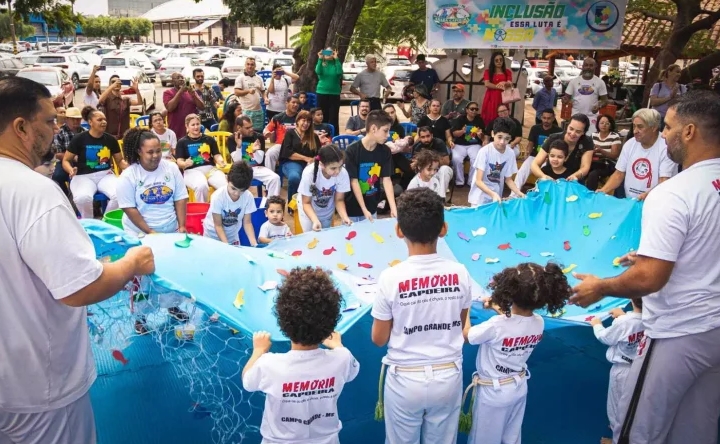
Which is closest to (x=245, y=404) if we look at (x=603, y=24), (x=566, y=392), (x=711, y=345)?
(x=566, y=392)

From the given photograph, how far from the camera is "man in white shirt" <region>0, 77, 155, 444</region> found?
201cm

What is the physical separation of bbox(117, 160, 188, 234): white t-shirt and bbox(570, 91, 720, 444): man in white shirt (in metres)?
3.41

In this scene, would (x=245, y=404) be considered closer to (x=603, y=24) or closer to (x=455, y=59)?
(x=603, y=24)

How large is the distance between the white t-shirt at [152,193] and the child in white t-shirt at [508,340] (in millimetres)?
2997

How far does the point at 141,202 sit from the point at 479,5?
7.41m

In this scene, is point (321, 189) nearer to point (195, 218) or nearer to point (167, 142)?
point (195, 218)

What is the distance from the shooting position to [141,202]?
16.3ft

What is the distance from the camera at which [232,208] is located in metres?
5.12

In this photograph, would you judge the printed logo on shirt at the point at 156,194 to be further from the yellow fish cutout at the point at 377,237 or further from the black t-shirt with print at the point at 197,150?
the black t-shirt with print at the point at 197,150

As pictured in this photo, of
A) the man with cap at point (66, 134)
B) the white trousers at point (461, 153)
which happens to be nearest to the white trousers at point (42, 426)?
the man with cap at point (66, 134)

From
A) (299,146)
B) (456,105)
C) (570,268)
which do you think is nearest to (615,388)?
(570,268)

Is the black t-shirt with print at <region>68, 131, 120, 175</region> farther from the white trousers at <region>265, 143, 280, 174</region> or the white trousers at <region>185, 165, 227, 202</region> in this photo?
the white trousers at <region>265, 143, 280, 174</region>

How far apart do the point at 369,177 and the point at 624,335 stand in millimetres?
2948

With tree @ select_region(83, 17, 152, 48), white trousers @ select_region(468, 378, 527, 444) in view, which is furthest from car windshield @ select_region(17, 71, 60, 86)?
tree @ select_region(83, 17, 152, 48)
